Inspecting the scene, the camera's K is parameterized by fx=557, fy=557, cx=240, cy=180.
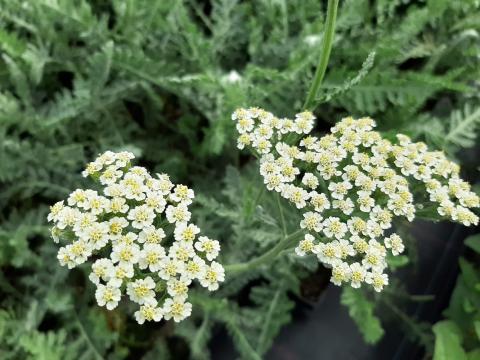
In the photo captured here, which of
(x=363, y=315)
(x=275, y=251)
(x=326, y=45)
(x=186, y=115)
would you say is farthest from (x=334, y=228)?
(x=186, y=115)

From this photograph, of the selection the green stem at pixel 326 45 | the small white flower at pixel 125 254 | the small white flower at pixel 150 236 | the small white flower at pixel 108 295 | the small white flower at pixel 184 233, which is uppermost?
the green stem at pixel 326 45

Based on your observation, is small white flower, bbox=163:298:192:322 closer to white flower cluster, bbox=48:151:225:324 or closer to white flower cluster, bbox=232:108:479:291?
white flower cluster, bbox=48:151:225:324

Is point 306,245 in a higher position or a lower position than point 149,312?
higher

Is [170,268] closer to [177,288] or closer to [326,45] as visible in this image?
[177,288]

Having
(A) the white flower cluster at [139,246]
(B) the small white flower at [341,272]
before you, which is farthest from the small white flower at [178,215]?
(B) the small white flower at [341,272]

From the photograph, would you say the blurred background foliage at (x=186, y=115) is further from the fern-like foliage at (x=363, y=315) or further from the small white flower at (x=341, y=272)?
the small white flower at (x=341, y=272)

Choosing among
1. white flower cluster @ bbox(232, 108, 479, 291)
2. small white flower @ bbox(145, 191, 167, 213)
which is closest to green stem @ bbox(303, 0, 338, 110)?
white flower cluster @ bbox(232, 108, 479, 291)

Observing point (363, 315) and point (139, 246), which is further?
point (363, 315)
